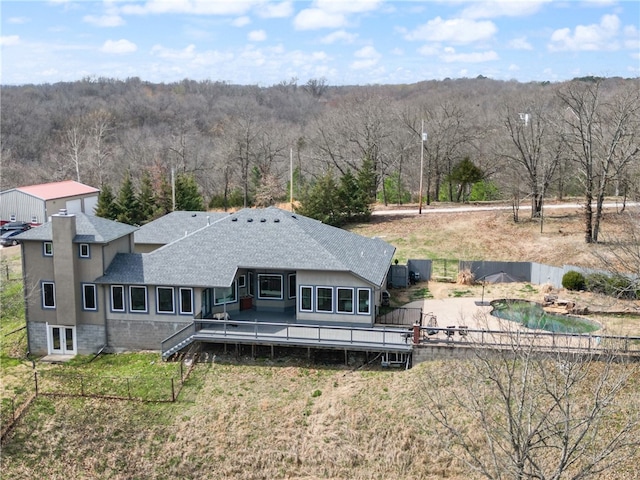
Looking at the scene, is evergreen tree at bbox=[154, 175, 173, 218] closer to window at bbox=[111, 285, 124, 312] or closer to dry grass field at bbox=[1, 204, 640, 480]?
window at bbox=[111, 285, 124, 312]

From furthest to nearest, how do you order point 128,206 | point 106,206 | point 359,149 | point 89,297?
point 359,149 < point 128,206 < point 106,206 < point 89,297

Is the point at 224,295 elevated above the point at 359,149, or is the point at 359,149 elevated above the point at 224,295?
the point at 359,149

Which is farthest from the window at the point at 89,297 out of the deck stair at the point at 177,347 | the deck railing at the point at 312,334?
the deck railing at the point at 312,334

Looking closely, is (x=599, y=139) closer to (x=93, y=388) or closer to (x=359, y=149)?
(x=359, y=149)

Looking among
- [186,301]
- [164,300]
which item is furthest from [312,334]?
[164,300]

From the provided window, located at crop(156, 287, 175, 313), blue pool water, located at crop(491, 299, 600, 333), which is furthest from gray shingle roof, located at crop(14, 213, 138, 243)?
blue pool water, located at crop(491, 299, 600, 333)
